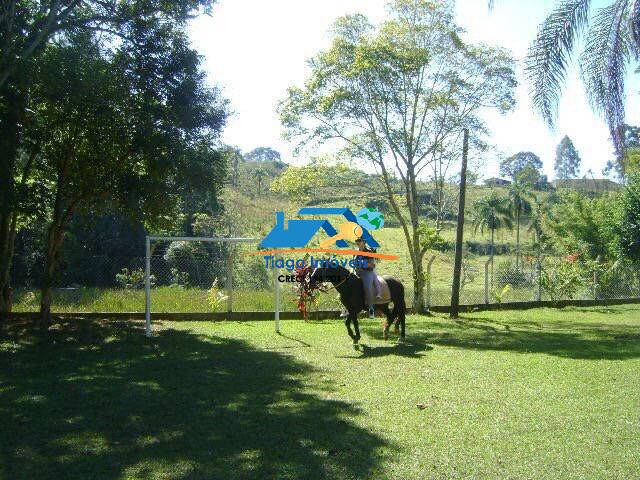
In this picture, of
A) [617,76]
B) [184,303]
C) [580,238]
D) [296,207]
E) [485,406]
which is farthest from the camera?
[580,238]

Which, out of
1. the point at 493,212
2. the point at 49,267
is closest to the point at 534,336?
the point at 49,267

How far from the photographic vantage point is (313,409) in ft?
21.6

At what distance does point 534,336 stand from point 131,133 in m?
9.91

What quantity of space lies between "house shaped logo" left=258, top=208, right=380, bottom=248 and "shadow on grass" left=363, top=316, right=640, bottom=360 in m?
3.45

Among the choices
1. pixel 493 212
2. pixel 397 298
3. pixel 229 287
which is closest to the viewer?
pixel 397 298

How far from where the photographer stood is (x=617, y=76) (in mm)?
7863

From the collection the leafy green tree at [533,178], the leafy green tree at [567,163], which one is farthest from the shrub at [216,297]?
the leafy green tree at [567,163]

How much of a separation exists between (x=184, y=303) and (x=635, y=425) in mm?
12517

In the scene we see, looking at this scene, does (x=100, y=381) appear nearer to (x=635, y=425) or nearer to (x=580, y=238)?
(x=635, y=425)

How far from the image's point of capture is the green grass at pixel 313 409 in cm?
480

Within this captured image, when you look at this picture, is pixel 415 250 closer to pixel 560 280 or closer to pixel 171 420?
pixel 560 280

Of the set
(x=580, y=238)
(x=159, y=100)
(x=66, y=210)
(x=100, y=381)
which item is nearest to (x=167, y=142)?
(x=159, y=100)

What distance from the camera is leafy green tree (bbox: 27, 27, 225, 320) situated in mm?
11586

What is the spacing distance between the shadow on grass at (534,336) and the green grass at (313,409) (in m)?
0.13
